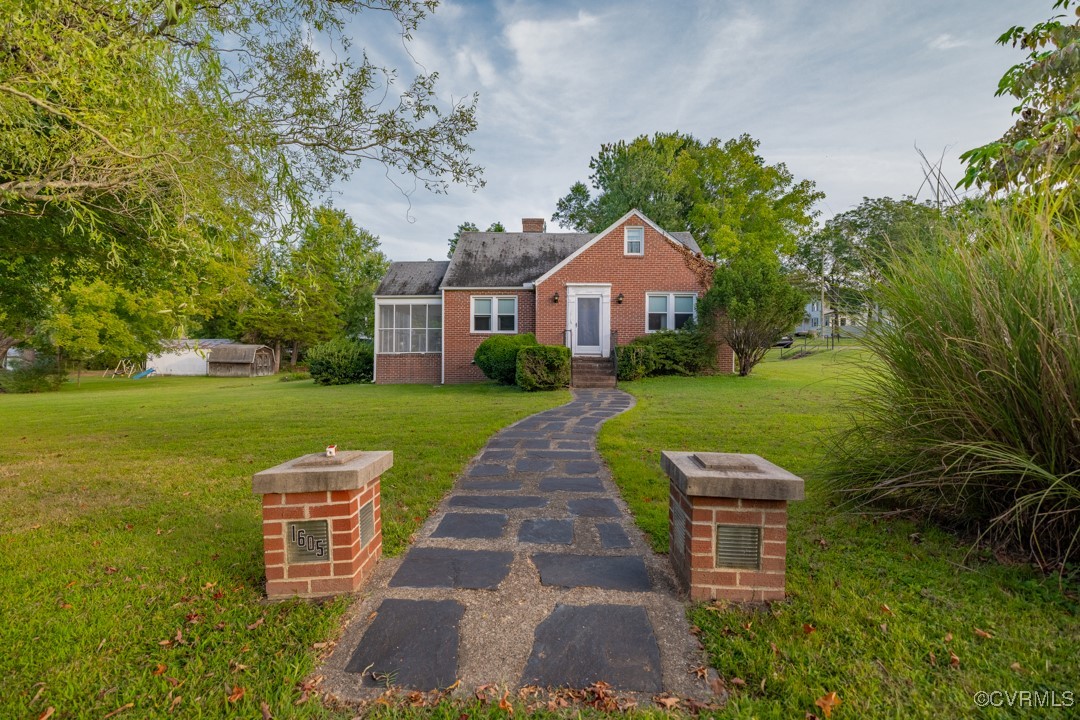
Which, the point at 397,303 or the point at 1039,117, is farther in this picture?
the point at 397,303

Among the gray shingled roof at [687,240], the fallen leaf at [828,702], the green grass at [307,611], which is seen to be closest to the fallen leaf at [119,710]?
the green grass at [307,611]

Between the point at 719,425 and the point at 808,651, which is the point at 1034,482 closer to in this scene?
the point at 808,651

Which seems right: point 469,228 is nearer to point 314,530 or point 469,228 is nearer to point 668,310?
point 668,310

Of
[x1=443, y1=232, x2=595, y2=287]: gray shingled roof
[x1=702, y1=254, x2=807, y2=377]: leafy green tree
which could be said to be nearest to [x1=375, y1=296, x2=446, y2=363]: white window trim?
[x1=443, y1=232, x2=595, y2=287]: gray shingled roof

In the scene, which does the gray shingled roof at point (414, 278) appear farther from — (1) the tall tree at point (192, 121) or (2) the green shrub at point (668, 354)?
(1) the tall tree at point (192, 121)

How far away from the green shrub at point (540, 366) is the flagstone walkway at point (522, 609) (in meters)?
8.46

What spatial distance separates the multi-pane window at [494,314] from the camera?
16125 mm

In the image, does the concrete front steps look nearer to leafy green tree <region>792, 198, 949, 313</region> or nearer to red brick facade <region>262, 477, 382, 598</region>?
leafy green tree <region>792, 198, 949, 313</region>

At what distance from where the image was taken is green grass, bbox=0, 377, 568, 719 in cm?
179

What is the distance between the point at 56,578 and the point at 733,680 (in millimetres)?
3634

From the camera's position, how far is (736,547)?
235 cm

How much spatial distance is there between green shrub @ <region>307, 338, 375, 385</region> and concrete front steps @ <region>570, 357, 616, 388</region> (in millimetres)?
8153

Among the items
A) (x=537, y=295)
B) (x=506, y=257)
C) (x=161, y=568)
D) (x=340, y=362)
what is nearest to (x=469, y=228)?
(x=506, y=257)

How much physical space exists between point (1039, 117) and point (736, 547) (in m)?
4.34
